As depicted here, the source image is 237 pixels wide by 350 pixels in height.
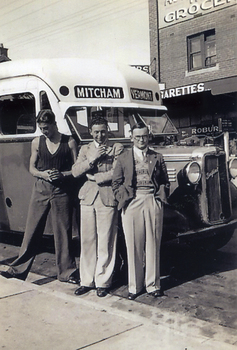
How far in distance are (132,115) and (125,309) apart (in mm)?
2552

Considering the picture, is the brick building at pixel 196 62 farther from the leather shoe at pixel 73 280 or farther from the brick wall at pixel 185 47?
the leather shoe at pixel 73 280

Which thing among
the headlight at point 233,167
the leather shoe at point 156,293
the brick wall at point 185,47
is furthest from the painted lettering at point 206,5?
the leather shoe at point 156,293

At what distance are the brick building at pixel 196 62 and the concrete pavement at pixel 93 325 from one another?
9.96 meters

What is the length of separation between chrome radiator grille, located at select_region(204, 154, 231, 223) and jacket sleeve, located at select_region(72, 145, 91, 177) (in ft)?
5.00

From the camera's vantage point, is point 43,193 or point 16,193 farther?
point 16,193

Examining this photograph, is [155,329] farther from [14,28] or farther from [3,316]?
[14,28]

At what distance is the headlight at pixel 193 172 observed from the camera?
4926mm

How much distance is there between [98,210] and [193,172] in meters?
1.31

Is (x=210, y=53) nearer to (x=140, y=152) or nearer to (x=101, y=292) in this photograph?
(x=140, y=152)

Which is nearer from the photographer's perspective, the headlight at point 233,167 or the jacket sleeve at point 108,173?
the jacket sleeve at point 108,173

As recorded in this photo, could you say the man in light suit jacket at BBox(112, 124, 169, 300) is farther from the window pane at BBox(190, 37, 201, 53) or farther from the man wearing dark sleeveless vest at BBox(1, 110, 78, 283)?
the window pane at BBox(190, 37, 201, 53)

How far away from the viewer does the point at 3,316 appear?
3.76 m

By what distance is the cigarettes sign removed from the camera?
12.5m

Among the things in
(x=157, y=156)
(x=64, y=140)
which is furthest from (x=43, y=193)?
(x=157, y=156)
